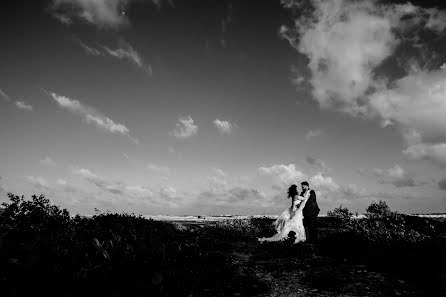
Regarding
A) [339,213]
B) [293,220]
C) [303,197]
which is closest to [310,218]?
[293,220]

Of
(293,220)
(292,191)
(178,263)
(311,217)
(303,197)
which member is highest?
(292,191)

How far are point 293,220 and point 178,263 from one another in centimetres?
906

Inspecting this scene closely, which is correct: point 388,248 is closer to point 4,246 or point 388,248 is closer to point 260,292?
point 260,292

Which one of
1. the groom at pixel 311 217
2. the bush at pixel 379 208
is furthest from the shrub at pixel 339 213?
the groom at pixel 311 217

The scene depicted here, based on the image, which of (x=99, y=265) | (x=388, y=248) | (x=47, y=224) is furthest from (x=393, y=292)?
(x=47, y=224)

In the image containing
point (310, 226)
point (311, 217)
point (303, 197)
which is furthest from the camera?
point (303, 197)

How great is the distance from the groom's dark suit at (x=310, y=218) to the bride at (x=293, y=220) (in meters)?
0.19

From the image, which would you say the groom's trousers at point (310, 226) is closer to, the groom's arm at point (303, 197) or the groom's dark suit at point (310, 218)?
the groom's dark suit at point (310, 218)

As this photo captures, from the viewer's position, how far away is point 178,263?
802 centimetres

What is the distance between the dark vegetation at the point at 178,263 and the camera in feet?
15.6

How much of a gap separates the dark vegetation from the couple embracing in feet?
3.35

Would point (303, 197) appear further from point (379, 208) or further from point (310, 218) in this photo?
point (379, 208)

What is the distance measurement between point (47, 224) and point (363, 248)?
405 inches

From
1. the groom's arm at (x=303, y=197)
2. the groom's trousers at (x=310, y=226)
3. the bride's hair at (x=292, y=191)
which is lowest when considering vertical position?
the groom's trousers at (x=310, y=226)
